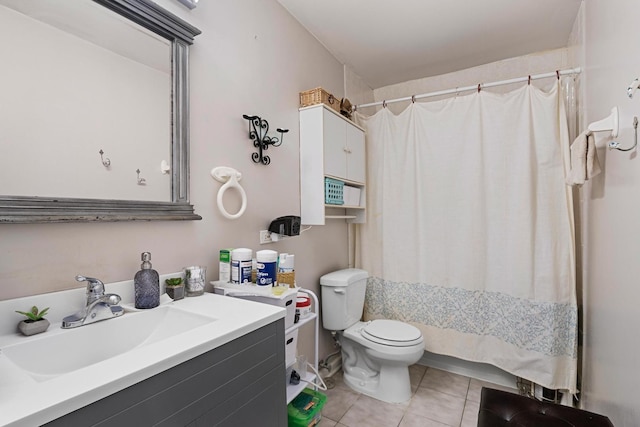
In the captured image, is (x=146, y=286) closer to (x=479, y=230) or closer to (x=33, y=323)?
(x=33, y=323)

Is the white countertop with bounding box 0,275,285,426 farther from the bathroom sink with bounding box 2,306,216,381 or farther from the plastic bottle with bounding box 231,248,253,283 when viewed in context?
the plastic bottle with bounding box 231,248,253,283

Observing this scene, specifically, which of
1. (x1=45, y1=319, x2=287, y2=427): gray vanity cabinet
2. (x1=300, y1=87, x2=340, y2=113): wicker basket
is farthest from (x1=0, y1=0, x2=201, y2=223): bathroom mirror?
(x1=300, y1=87, x2=340, y2=113): wicker basket

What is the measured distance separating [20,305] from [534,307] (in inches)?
98.8

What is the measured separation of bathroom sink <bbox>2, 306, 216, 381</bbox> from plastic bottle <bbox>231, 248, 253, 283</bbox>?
32 cm

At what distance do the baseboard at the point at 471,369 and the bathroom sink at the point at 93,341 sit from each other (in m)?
2.17

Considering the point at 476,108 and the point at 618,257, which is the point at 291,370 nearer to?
the point at 618,257

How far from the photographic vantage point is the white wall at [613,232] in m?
1.11

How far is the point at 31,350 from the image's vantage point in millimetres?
777

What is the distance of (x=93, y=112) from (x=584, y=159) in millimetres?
2008

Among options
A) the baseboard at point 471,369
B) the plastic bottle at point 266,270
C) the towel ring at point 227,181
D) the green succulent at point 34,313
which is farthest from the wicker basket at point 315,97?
the baseboard at point 471,369

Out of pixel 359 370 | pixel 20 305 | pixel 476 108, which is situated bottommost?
pixel 359 370

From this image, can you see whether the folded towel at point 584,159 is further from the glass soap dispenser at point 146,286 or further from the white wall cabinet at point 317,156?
the glass soap dispenser at point 146,286

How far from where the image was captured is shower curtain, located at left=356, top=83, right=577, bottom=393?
1965mm

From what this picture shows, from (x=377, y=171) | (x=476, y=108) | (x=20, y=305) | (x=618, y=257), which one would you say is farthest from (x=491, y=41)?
(x=20, y=305)
